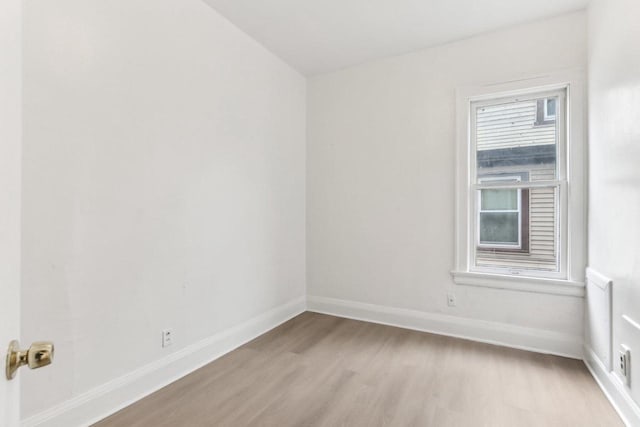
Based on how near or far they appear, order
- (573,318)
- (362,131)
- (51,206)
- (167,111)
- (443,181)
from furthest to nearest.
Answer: (362,131) → (443,181) → (573,318) → (167,111) → (51,206)

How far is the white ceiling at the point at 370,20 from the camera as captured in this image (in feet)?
7.80

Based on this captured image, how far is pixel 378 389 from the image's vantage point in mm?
2055

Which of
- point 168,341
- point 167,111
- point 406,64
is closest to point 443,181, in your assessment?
point 406,64

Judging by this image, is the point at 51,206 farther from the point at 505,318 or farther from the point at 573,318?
the point at 573,318

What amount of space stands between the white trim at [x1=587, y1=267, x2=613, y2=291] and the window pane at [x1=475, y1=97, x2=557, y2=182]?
816mm

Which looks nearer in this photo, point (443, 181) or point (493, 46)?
point (493, 46)

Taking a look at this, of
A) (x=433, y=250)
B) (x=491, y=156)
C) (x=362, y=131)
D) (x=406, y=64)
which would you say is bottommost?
(x=433, y=250)

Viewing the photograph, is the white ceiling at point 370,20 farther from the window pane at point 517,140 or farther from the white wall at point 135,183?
the window pane at point 517,140

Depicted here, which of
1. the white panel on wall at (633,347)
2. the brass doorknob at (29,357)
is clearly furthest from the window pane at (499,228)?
the brass doorknob at (29,357)

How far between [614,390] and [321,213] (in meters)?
2.63

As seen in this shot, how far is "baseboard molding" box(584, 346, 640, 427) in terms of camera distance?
5.47 ft

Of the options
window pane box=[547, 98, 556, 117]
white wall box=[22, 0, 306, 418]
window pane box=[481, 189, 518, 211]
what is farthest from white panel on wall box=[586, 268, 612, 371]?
white wall box=[22, 0, 306, 418]

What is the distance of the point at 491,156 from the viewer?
9.43 feet

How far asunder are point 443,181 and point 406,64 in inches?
47.6
